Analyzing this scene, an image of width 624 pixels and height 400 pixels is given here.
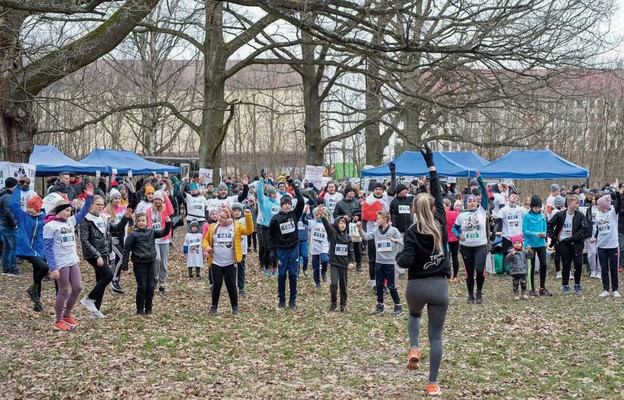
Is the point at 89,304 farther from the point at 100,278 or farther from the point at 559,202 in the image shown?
the point at 559,202

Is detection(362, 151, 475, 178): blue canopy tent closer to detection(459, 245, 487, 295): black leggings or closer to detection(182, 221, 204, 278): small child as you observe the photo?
detection(182, 221, 204, 278): small child

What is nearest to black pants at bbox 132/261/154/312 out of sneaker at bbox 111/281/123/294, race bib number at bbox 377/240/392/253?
sneaker at bbox 111/281/123/294

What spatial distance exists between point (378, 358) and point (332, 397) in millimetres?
1949

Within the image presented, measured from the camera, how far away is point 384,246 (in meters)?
12.5

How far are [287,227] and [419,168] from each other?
46.0 ft

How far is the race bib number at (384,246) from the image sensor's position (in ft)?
40.8

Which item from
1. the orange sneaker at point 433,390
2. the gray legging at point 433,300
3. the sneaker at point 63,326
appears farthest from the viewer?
the sneaker at point 63,326

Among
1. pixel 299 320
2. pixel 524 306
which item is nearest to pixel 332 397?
A: pixel 299 320

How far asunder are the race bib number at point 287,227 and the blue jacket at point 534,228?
5.05 metres

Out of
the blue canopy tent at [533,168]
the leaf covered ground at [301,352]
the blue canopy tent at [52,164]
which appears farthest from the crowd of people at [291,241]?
the blue canopy tent at [52,164]

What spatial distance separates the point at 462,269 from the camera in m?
20.0

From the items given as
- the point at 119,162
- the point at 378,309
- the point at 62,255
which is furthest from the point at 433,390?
the point at 119,162

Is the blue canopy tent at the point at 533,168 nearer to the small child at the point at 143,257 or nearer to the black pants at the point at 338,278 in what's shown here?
the black pants at the point at 338,278

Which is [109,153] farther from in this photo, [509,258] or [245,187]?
[509,258]
